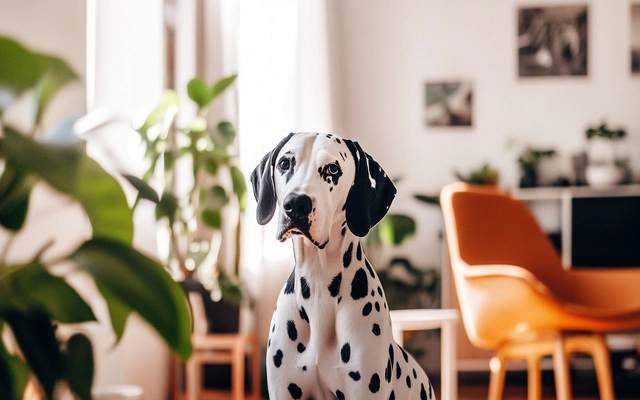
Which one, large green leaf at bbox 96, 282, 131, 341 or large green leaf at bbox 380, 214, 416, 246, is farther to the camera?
large green leaf at bbox 380, 214, 416, 246

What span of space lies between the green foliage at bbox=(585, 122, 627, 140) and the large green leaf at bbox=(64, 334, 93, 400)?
4.10m

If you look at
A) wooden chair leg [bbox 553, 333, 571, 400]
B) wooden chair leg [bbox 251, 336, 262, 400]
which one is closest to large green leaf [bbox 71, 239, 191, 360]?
wooden chair leg [bbox 553, 333, 571, 400]

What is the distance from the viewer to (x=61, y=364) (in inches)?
24.9

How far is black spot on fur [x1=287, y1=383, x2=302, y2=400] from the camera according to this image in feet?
3.29

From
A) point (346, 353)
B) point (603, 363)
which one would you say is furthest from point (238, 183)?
point (346, 353)

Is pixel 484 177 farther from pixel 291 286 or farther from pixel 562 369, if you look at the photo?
pixel 291 286

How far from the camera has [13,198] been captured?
0.68 metres

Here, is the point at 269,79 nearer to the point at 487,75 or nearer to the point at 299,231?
the point at 487,75

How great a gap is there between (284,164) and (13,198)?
0.43m

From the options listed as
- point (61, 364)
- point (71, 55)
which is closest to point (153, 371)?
point (71, 55)

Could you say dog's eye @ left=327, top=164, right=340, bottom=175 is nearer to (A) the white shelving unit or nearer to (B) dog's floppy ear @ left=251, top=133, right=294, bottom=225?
(B) dog's floppy ear @ left=251, top=133, right=294, bottom=225

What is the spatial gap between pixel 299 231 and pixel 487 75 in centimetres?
393

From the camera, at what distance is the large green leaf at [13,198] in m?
0.67

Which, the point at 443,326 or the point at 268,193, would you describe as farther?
the point at 443,326
